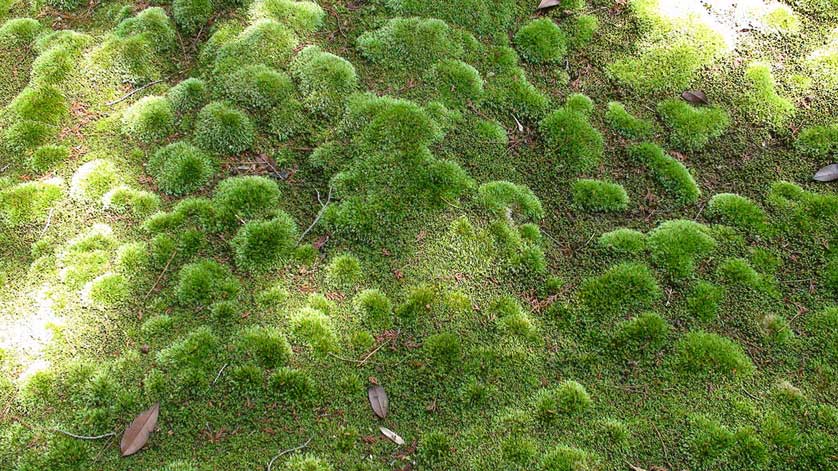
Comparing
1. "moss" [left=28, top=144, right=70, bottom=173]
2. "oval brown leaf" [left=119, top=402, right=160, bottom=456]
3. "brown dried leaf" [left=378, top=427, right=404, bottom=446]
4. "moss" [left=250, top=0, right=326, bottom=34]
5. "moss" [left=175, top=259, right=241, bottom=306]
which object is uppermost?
"moss" [left=250, top=0, right=326, bottom=34]

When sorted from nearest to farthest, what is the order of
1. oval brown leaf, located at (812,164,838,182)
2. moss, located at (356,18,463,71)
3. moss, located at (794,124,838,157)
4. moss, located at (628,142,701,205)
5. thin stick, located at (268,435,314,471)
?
thin stick, located at (268,435,314,471), moss, located at (628,142,701,205), oval brown leaf, located at (812,164,838,182), moss, located at (794,124,838,157), moss, located at (356,18,463,71)

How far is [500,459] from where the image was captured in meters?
3.52

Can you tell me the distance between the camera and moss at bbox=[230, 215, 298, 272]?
168 inches

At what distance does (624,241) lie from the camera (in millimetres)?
4551

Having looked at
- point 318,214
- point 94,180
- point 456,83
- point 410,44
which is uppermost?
point 410,44

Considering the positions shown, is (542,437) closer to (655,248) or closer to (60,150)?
(655,248)

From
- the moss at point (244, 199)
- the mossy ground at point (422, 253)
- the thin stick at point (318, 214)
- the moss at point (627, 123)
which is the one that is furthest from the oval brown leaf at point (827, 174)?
the moss at point (244, 199)

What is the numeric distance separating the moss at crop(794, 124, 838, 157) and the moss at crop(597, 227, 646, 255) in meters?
1.91

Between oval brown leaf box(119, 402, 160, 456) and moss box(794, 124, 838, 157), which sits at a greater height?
moss box(794, 124, 838, 157)

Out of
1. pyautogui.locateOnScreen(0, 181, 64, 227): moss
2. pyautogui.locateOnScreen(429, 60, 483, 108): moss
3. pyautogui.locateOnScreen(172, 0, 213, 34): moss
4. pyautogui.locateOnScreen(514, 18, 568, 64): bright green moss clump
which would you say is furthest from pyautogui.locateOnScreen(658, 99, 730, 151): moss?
pyautogui.locateOnScreen(0, 181, 64, 227): moss

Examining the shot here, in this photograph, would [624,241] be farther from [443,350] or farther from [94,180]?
[94,180]

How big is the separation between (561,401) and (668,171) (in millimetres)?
2346

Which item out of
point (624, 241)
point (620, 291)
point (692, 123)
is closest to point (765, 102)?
point (692, 123)

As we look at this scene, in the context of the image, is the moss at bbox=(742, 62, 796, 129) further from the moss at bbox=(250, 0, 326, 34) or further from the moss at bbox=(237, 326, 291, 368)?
the moss at bbox=(237, 326, 291, 368)
